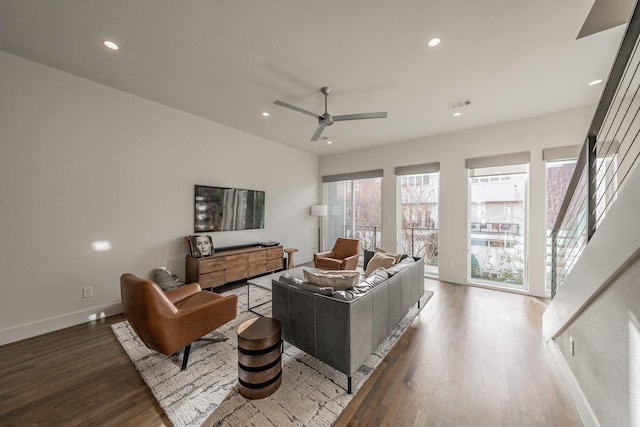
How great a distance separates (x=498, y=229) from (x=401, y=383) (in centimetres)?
373

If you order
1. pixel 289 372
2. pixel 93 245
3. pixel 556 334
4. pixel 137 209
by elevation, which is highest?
pixel 137 209

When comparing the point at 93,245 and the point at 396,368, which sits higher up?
the point at 93,245

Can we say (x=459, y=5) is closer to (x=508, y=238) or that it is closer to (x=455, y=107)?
(x=455, y=107)

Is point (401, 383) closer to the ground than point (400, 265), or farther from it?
closer to the ground

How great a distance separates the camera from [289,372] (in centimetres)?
201

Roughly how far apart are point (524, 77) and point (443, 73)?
1003mm

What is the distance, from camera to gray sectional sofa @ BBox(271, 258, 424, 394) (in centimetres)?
175

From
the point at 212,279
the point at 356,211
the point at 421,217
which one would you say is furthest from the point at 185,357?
the point at 356,211

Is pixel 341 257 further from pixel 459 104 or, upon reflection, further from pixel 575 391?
pixel 575 391

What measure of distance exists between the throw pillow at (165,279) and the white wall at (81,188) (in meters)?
0.16

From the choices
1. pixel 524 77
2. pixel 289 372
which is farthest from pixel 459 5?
pixel 289 372

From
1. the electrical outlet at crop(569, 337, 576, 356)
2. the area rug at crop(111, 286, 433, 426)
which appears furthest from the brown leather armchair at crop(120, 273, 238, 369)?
the electrical outlet at crop(569, 337, 576, 356)

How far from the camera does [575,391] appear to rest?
5.54 feet

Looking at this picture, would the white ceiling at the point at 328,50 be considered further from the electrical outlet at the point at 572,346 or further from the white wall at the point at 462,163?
the electrical outlet at the point at 572,346
